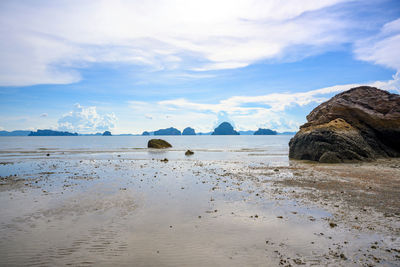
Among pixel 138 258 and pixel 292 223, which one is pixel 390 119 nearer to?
pixel 292 223

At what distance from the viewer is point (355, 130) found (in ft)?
107

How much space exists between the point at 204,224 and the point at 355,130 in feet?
101

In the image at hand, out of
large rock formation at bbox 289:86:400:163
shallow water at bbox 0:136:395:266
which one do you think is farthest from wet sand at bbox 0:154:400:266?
large rock formation at bbox 289:86:400:163

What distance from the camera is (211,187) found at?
17.5 metres

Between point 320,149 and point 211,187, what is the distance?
67.3 ft

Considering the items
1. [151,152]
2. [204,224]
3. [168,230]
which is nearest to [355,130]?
[204,224]

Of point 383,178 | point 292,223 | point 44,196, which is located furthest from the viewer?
point 383,178

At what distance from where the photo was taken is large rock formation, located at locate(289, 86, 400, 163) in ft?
99.7

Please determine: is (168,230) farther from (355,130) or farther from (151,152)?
(151,152)

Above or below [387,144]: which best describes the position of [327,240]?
below

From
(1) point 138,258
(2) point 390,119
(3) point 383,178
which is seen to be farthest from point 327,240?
(2) point 390,119

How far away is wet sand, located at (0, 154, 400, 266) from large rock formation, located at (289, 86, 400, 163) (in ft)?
41.8

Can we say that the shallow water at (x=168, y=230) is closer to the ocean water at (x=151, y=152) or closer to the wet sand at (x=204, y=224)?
the wet sand at (x=204, y=224)

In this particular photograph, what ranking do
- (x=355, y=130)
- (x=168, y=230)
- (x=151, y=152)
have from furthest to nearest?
1. (x=151, y=152)
2. (x=355, y=130)
3. (x=168, y=230)
